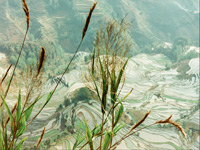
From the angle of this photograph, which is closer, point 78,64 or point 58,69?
point 58,69

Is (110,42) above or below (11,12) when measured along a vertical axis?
below

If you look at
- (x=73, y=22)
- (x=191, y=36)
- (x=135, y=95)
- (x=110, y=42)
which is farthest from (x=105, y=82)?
(x=191, y=36)

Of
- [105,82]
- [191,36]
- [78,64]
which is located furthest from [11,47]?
[191,36]

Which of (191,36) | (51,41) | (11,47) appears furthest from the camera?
(191,36)

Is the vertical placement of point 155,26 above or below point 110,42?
above

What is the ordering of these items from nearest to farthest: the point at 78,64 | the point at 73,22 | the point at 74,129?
1. the point at 74,129
2. the point at 78,64
3. the point at 73,22

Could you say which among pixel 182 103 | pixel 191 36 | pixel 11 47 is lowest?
pixel 182 103

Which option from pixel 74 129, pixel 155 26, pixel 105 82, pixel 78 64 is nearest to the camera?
pixel 105 82

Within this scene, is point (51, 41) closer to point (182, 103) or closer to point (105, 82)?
point (182, 103)

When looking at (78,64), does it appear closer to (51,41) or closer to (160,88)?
(51,41)
